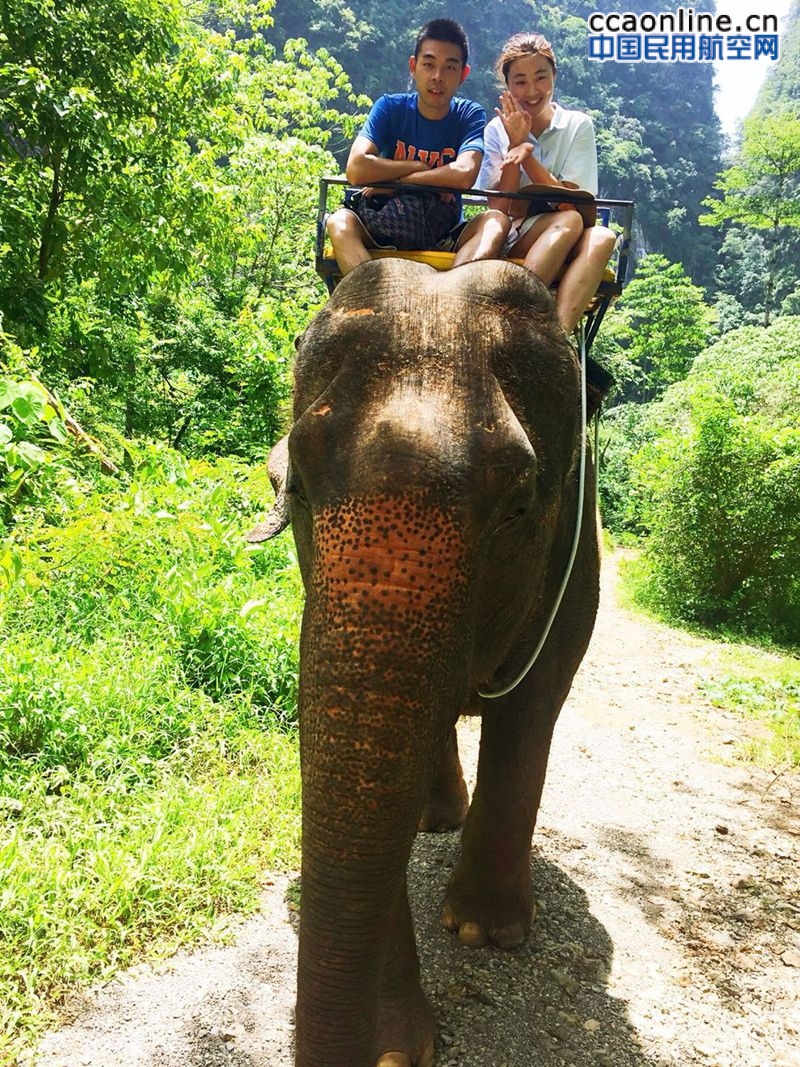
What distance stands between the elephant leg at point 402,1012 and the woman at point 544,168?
5.86 feet

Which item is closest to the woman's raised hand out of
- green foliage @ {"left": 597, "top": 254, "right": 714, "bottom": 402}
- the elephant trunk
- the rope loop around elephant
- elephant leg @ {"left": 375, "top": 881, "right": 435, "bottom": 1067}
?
the rope loop around elephant

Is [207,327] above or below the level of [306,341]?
above

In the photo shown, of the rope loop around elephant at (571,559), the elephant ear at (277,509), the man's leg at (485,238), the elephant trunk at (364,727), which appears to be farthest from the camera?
the elephant ear at (277,509)

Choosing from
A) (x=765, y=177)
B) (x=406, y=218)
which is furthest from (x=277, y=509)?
(x=765, y=177)

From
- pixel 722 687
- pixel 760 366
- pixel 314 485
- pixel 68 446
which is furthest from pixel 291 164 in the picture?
pixel 760 366

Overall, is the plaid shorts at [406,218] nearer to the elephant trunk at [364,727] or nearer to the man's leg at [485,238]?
the man's leg at [485,238]

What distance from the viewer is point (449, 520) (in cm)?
166

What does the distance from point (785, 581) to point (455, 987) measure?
845 cm

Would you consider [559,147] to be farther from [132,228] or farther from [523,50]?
[132,228]

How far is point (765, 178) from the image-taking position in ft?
128

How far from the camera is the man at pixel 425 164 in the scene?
2643 mm

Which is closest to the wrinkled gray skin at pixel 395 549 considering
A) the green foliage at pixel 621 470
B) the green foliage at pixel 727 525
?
the green foliage at pixel 727 525

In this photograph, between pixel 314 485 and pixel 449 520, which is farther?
pixel 314 485

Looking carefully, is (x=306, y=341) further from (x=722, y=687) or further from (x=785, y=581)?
(x=785, y=581)
